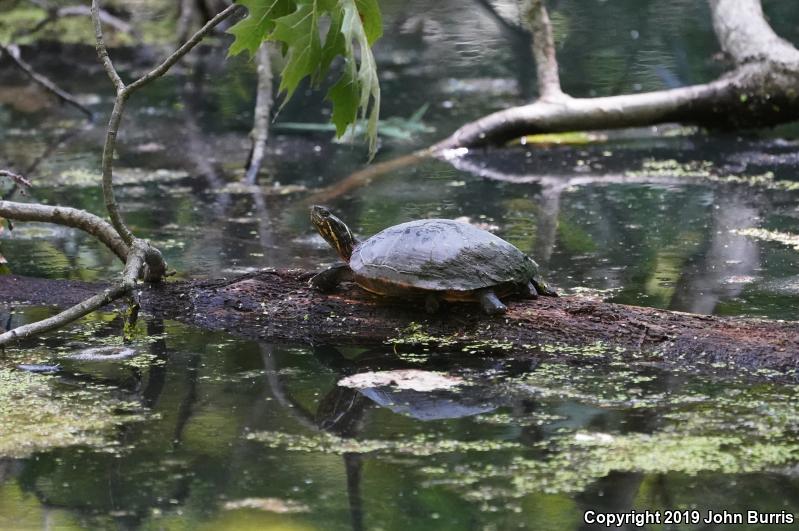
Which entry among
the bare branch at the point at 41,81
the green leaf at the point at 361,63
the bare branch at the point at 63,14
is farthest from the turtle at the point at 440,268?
the bare branch at the point at 63,14

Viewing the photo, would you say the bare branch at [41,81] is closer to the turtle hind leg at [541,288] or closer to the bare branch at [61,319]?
the bare branch at [61,319]

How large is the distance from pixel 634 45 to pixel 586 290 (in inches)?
276

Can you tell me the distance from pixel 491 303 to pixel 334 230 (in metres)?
0.78

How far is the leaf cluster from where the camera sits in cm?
394

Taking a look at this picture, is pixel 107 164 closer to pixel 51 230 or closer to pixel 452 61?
pixel 51 230

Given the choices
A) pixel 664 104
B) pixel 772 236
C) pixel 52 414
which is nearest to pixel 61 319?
pixel 52 414

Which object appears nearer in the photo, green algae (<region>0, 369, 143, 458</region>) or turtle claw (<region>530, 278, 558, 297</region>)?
green algae (<region>0, 369, 143, 458</region>)

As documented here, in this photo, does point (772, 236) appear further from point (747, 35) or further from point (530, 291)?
point (747, 35)

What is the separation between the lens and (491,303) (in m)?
3.96

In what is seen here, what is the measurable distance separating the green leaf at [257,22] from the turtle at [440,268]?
33.9 inches

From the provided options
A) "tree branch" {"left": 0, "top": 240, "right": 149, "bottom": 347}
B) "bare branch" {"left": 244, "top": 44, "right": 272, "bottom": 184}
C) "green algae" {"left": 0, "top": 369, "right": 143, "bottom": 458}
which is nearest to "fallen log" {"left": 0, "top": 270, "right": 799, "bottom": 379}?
"tree branch" {"left": 0, "top": 240, "right": 149, "bottom": 347}

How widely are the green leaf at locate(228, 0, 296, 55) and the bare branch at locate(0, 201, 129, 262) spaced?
3.21 ft

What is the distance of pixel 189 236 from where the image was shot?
6.15m

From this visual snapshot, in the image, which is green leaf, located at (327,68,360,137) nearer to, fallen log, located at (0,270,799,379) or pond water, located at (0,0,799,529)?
fallen log, located at (0,270,799,379)
